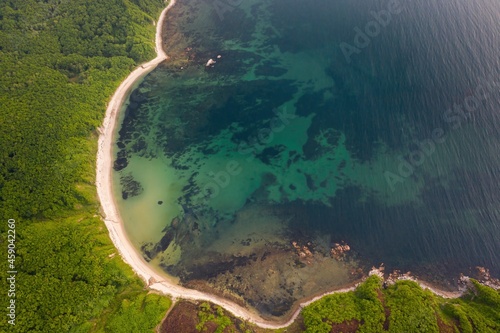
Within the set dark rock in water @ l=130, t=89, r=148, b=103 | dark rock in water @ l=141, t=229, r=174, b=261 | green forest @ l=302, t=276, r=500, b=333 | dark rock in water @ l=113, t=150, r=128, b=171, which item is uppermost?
dark rock in water @ l=130, t=89, r=148, b=103

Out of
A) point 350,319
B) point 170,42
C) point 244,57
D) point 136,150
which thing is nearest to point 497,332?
point 350,319

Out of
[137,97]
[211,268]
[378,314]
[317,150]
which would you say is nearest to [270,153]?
[317,150]

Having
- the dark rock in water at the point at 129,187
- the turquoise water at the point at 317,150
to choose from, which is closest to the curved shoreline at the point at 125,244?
the turquoise water at the point at 317,150

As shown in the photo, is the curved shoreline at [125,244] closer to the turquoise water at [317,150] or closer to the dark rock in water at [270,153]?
the turquoise water at [317,150]

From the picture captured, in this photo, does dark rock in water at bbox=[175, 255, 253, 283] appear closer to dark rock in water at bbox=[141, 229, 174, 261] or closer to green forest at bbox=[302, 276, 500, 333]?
dark rock in water at bbox=[141, 229, 174, 261]

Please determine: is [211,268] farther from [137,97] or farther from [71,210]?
[137,97]

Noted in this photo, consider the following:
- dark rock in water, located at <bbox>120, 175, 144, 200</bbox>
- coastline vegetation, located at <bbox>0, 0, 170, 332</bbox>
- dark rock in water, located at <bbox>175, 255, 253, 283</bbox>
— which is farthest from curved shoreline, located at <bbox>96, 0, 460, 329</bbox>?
dark rock in water, located at <bbox>120, 175, 144, 200</bbox>
